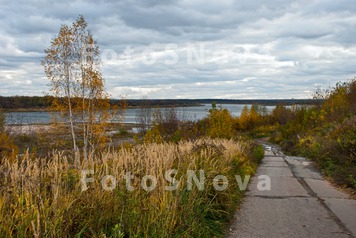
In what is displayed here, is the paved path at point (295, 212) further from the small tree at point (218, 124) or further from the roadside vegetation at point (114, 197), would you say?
the small tree at point (218, 124)

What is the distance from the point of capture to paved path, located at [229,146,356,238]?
651cm

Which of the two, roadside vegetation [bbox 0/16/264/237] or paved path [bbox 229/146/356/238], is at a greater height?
roadside vegetation [bbox 0/16/264/237]

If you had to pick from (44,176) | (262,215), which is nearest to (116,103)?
(262,215)

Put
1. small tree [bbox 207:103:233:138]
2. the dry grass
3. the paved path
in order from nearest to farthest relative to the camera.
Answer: the dry grass < the paved path < small tree [bbox 207:103:233:138]

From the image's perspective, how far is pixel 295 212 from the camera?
7715 millimetres

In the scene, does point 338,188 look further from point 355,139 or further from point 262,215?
point 262,215

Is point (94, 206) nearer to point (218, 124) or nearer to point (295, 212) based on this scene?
point (295, 212)

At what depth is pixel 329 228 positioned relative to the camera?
22.0ft

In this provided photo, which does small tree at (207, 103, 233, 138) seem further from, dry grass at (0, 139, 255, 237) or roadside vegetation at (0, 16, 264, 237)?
dry grass at (0, 139, 255, 237)

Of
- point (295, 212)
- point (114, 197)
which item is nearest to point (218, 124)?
point (295, 212)

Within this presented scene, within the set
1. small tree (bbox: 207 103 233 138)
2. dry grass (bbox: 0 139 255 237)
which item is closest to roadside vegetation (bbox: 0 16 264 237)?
dry grass (bbox: 0 139 255 237)

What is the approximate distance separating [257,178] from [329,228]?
233 inches

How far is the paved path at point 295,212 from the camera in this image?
651cm

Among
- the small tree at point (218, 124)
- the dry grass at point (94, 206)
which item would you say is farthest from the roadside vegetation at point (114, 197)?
the small tree at point (218, 124)
